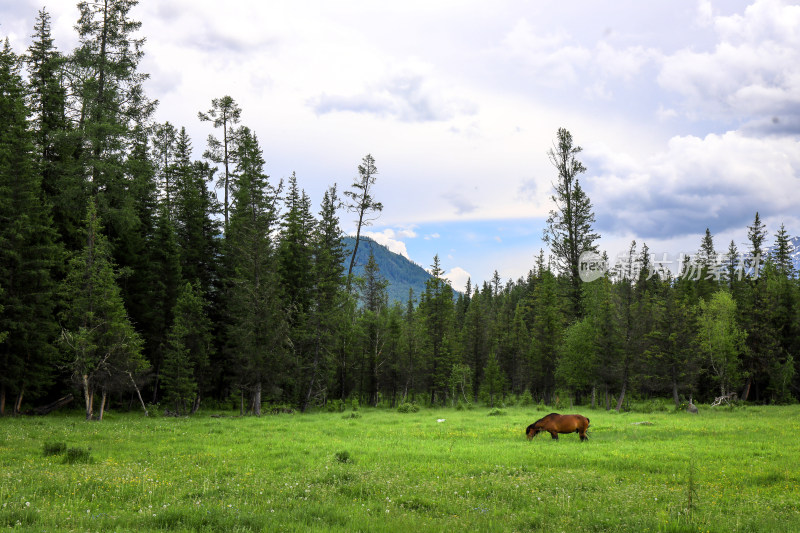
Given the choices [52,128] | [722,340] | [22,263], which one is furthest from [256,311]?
[722,340]

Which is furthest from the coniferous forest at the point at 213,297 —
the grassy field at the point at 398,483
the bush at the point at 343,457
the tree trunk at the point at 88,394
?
the bush at the point at 343,457

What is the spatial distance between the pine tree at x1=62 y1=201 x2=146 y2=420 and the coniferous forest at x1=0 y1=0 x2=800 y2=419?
129 mm

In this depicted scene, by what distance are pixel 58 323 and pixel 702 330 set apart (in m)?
60.8

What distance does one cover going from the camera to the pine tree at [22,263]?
28016 millimetres

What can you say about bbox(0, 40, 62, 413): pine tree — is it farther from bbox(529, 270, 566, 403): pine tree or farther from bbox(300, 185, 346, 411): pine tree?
bbox(529, 270, 566, 403): pine tree

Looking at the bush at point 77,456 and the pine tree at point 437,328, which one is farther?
the pine tree at point 437,328

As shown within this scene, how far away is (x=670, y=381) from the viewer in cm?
4553

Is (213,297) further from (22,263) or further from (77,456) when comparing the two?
(77,456)

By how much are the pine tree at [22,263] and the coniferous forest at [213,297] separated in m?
0.13

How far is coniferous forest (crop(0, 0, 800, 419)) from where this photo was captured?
29.2m

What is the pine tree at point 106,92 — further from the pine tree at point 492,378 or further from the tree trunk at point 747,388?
the tree trunk at point 747,388

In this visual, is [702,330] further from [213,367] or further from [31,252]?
[31,252]

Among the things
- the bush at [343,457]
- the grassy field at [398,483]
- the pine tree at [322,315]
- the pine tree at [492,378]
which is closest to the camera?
the grassy field at [398,483]

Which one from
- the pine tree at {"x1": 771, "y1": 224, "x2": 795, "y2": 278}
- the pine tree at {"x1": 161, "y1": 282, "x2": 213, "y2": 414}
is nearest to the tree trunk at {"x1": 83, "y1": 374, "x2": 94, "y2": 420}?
the pine tree at {"x1": 161, "y1": 282, "x2": 213, "y2": 414}
